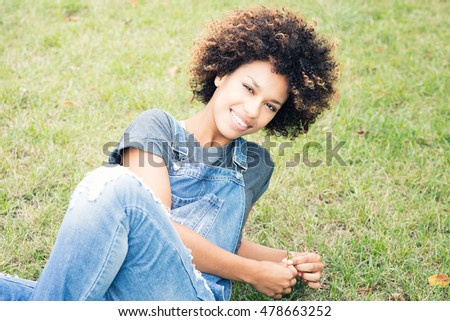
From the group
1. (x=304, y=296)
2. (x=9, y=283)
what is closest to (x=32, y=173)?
(x=9, y=283)

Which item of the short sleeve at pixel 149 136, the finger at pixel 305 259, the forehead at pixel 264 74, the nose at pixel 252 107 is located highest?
the forehead at pixel 264 74

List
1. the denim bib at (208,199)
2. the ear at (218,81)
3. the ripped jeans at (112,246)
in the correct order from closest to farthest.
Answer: the ripped jeans at (112,246)
the denim bib at (208,199)
the ear at (218,81)

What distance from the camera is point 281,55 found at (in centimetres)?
210

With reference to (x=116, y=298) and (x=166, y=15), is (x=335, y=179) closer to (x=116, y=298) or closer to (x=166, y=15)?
(x=116, y=298)

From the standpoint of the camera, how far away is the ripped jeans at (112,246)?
4.73ft

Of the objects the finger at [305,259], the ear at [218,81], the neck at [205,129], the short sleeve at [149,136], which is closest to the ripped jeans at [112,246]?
the short sleeve at [149,136]

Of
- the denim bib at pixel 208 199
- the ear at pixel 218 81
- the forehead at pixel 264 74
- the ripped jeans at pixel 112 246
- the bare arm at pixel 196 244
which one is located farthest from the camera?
the ear at pixel 218 81

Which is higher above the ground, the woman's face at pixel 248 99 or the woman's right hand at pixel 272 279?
the woman's face at pixel 248 99

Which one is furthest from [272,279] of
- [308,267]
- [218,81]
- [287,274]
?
[218,81]

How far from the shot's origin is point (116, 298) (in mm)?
1652

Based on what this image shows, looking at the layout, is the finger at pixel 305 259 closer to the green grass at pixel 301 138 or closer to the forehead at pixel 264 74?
the green grass at pixel 301 138

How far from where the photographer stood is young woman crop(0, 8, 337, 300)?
146 cm

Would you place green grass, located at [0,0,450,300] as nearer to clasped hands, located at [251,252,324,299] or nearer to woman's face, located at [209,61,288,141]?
clasped hands, located at [251,252,324,299]
